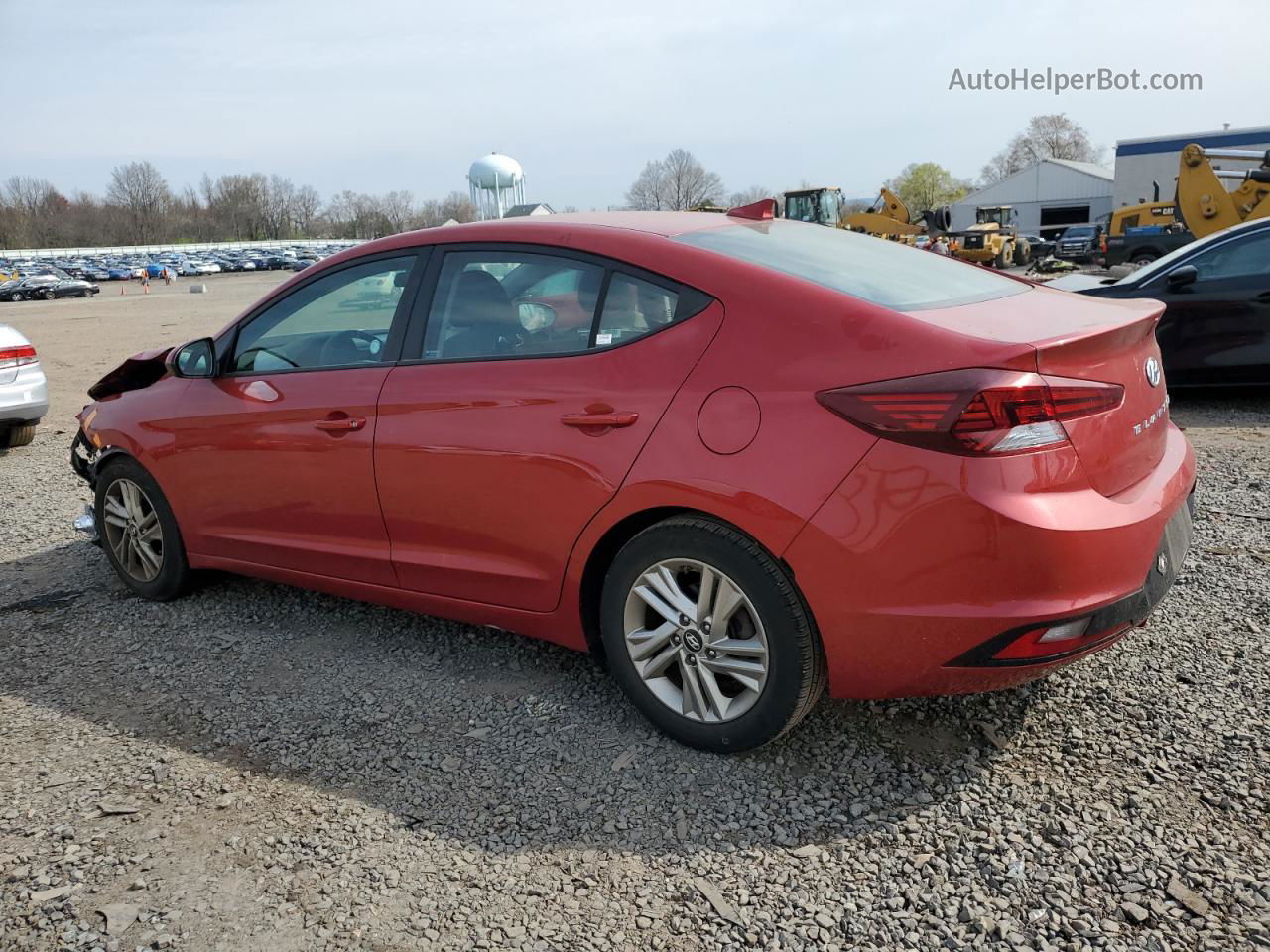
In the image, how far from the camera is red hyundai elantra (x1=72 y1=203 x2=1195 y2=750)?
2.52m

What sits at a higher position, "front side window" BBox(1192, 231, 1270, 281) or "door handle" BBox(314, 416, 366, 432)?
"front side window" BBox(1192, 231, 1270, 281)

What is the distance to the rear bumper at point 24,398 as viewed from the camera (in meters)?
8.52

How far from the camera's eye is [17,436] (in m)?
9.04

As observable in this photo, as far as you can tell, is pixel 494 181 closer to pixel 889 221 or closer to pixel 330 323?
pixel 889 221

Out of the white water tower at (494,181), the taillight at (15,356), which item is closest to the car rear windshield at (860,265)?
the taillight at (15,356)

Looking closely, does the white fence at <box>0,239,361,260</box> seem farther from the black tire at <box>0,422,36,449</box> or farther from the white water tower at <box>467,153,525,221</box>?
the black tire at <box>0,422,36,449</box>

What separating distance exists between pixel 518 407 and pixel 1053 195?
84.9 meters

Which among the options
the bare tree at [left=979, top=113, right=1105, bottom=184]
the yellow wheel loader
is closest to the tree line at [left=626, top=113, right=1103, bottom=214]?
the bare tree at [left=979, top=113, right=1105, bottom=184]

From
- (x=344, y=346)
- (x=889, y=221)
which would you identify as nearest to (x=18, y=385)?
(x=344, y=346)

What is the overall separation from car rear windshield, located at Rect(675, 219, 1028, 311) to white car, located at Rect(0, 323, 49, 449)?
7.57m

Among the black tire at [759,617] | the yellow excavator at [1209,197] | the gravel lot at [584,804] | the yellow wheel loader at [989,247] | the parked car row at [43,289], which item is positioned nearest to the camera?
the gravel lot at [584,804]

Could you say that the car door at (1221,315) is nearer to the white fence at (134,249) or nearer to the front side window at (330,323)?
the front side window at (330,323)

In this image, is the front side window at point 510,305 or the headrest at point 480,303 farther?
the headrest at point 480,303

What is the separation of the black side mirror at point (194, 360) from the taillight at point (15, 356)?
16.8 feet
